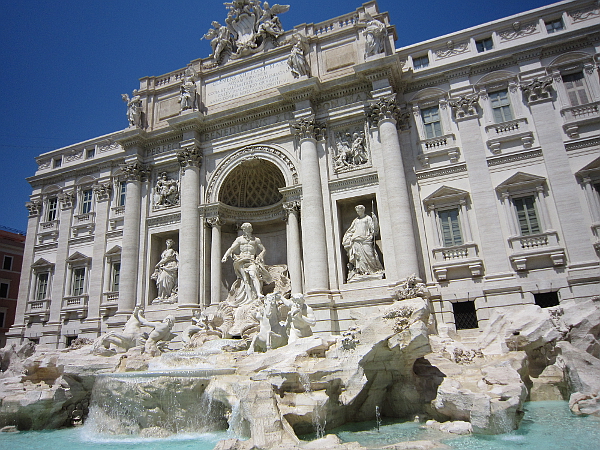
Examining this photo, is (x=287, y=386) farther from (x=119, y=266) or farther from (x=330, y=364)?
(x=119, y=266)

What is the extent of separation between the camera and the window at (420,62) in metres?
19.8

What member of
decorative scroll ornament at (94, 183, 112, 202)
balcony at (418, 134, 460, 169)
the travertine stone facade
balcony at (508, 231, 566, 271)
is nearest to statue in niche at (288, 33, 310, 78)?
the travertine stone facade

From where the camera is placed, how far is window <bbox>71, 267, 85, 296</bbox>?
926 inches

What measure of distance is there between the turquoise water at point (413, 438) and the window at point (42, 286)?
46.0 ft

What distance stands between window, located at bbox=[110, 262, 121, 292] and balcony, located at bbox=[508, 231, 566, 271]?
1785 cm

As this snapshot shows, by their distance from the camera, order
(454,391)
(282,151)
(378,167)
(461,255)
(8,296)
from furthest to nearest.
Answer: (8,296)
(282,151)
(378,167)
(461,255)
(454,391)

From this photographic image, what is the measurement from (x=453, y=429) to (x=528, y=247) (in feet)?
29.3

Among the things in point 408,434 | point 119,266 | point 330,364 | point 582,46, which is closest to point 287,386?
point 330,364

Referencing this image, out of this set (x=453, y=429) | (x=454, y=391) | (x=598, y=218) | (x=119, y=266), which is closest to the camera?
(x=453, y=429)

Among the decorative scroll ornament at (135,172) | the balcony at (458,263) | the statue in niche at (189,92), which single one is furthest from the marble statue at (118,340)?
the balcony at (458,263)

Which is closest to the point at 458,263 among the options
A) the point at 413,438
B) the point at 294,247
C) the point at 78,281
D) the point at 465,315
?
the point at 465,315

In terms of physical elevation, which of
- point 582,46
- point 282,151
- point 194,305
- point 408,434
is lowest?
point 408,434

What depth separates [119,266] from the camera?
22.8 metres

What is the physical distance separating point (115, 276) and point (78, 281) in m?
2.70
